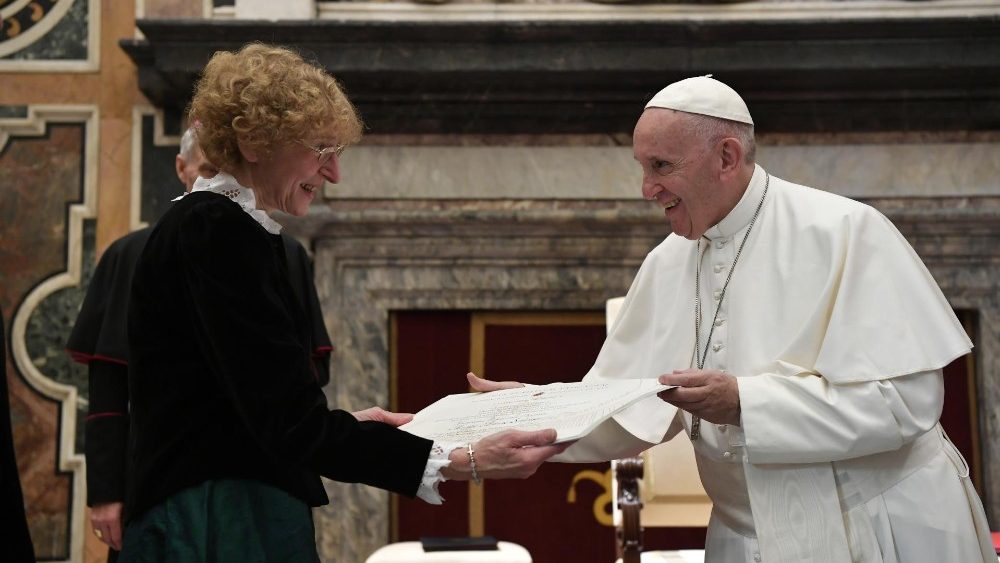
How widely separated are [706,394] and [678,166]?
568 millimetres

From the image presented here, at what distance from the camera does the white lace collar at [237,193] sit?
2025mm

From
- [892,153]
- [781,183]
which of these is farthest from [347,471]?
[892,153]

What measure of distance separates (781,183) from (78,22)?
11.5 feet

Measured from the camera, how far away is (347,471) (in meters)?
1.97

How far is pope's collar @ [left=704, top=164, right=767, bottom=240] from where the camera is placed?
254 centimetres

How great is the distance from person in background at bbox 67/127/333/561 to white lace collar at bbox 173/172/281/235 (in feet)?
2.52

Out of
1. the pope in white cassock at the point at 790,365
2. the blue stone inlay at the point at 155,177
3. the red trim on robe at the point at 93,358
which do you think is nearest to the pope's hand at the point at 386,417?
the pope in white cassock at the point at 790,365

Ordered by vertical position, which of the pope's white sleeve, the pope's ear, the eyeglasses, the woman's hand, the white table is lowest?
the white table

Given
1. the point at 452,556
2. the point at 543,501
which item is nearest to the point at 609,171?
the point at 543,501

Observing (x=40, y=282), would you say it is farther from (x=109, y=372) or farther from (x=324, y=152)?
(x=324, y=152)

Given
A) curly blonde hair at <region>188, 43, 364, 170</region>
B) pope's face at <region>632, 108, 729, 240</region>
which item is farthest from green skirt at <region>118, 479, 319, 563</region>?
pope's face at <region>632, 108, 729, 240</region>

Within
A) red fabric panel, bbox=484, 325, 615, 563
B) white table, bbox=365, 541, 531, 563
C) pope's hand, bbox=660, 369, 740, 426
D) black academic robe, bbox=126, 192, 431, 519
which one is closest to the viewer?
black academic robe, bbox=126, 192, 431, 519

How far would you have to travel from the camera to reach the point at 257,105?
2002 millimetres

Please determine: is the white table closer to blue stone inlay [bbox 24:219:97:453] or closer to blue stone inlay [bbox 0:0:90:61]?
blue stone inlay [bbox 24:219:97:453]
